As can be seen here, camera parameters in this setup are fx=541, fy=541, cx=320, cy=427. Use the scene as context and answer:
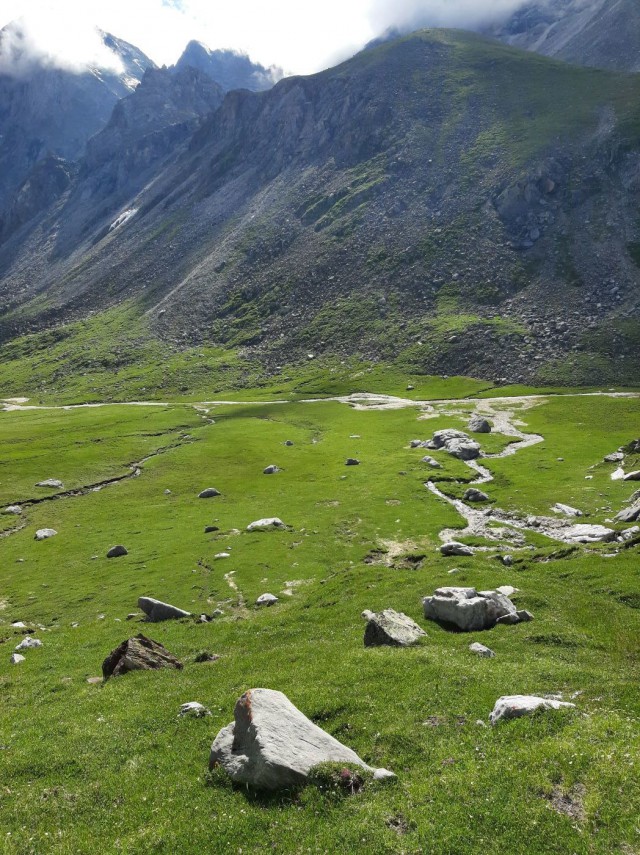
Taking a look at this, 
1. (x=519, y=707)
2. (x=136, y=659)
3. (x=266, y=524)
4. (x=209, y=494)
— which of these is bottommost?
(x=266, y=524)

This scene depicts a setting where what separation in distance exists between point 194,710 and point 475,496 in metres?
50.9

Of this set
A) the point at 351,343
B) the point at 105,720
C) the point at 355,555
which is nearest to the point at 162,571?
the point at 355,555

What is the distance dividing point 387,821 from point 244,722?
5058 millimetres

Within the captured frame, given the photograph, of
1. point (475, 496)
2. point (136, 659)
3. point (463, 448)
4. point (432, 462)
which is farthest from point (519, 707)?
point (463, 448)

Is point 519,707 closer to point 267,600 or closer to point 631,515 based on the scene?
point 267,600

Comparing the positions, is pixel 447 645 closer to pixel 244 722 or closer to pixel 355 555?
pixel 244 722

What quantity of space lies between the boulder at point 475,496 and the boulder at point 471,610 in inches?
1402

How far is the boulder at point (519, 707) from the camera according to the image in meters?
17.8

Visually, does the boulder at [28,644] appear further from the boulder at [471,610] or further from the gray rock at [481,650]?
the gray rock at [481,650]

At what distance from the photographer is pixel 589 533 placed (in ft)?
160

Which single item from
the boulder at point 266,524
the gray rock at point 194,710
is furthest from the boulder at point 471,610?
the boulder at point 266,524

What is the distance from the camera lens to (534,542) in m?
49.5

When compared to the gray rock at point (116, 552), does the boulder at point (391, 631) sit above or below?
above

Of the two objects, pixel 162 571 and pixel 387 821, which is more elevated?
pixel 387 821
